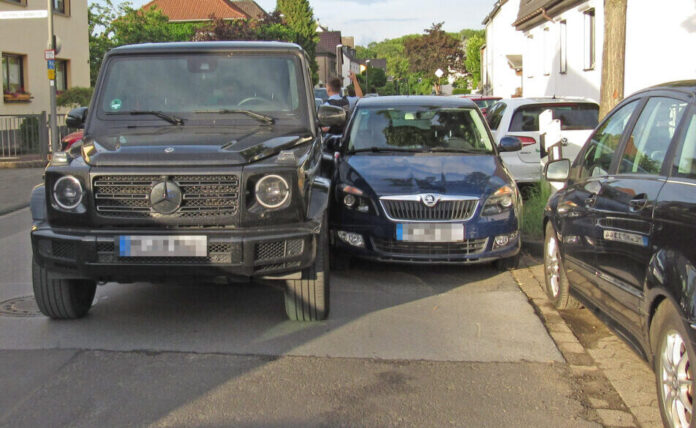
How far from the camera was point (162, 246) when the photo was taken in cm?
495

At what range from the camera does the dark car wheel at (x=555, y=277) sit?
5.84m

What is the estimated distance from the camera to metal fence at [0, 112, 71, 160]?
18.0 metres

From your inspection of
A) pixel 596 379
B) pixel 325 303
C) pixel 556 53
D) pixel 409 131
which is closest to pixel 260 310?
pixel 325 303

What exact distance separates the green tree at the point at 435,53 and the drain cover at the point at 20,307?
6539 cm

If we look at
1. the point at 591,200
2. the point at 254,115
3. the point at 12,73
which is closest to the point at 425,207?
the point at 254,115

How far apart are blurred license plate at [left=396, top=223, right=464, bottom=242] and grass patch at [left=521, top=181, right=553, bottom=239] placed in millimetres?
1632

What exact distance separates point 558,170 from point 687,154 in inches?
80.0

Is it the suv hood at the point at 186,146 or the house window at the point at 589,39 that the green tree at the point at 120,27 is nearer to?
the house window at the point at 589,39

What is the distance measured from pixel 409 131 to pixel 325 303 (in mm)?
3361

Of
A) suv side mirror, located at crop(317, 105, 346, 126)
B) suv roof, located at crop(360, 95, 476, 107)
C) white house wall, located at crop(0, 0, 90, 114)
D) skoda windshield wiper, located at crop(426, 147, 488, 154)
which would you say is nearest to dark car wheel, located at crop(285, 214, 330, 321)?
suv side mirror, located at crop(317, 105, 346, 126)

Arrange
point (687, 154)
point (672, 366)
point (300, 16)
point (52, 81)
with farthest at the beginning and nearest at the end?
point (300, 16), point (52, 81), point (687, 154), point (672, 366)

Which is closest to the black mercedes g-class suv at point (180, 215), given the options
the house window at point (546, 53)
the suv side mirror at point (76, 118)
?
the suv side mirror at point (76, 118)

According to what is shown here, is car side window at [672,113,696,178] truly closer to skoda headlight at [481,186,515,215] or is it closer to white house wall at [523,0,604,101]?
skoda headlight at [481,186,515,215]

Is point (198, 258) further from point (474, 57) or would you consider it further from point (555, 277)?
point (474, 57)
